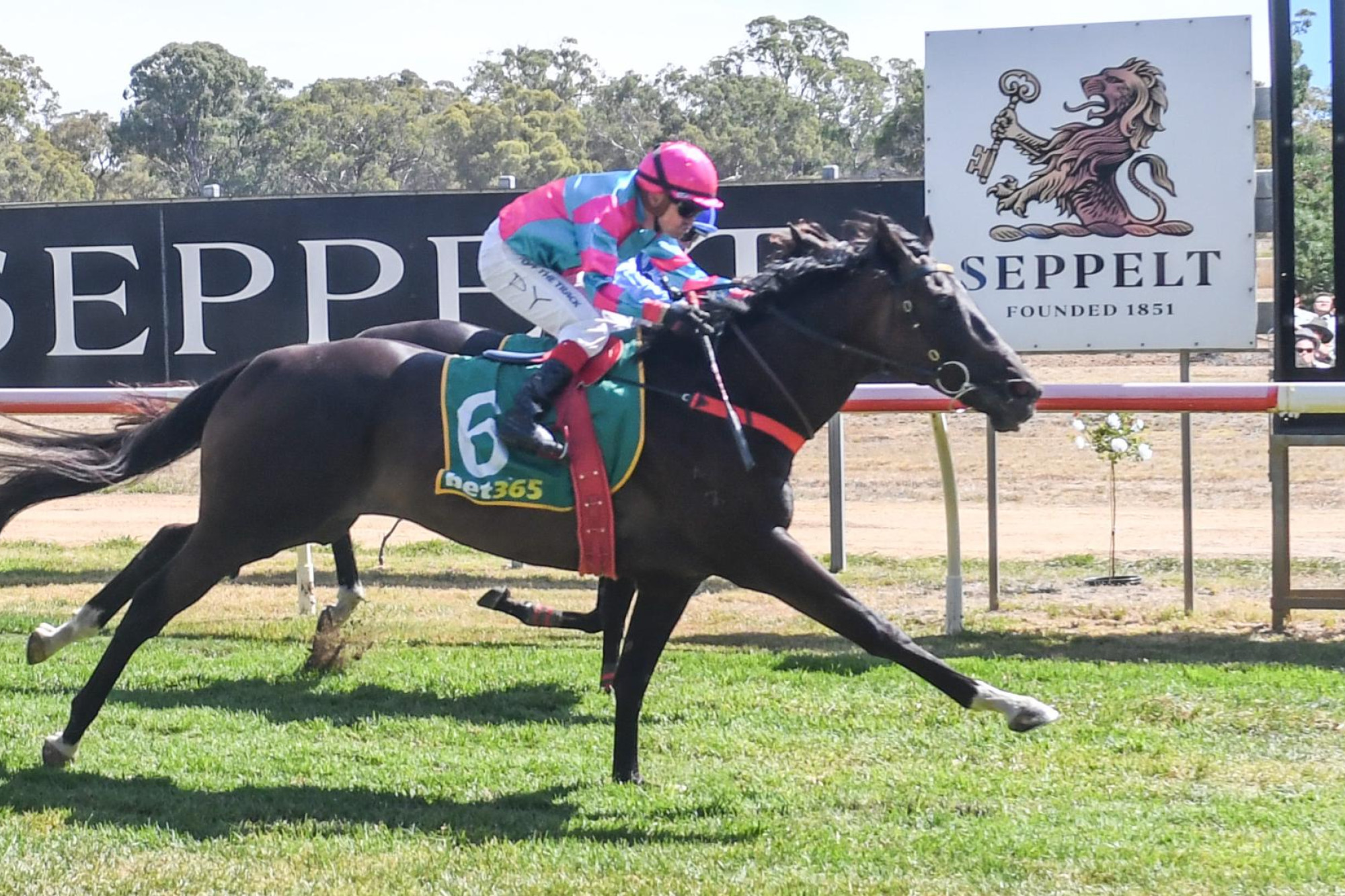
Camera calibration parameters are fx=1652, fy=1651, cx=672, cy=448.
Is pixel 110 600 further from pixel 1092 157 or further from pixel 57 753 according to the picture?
pixel 1092 157

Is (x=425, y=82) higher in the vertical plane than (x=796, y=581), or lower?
higher

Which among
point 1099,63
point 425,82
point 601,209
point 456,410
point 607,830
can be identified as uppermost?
point 425,82

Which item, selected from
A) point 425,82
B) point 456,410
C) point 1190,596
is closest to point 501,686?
point 456,410

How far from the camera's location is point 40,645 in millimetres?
6043

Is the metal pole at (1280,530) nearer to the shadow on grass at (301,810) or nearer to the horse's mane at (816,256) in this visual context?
the horse's mane at (816,256)

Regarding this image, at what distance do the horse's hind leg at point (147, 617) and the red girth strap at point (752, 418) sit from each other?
5.46ft

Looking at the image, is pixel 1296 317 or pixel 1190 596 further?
pixel 1190 596

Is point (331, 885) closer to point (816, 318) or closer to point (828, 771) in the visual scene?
point (828, 771)

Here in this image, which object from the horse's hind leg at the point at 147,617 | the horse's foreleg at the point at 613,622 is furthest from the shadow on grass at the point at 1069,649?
the horse's hind leg at the point at 147,617

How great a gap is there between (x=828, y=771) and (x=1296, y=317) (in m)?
4.07

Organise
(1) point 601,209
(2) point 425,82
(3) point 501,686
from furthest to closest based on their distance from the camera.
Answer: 1. (2) point 425,82
2. (3) point 501,686
3. (1) point 601,209

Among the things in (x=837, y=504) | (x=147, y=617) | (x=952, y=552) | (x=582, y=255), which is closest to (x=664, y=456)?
(x=582, y=255)

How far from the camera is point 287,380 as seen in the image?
18.2ft

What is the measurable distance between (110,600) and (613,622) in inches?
74.8
